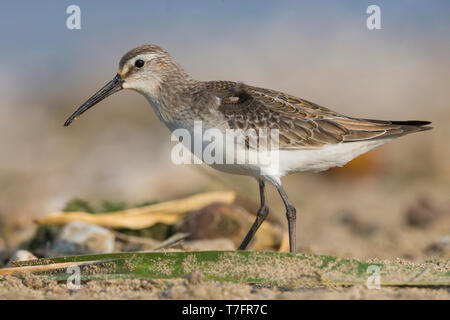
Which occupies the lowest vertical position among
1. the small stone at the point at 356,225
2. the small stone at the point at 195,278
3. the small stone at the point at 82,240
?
the small stone at the point at 356,225

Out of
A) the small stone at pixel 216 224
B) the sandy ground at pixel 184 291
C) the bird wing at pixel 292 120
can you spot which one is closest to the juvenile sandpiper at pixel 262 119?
the bird wing at pixel 292 120

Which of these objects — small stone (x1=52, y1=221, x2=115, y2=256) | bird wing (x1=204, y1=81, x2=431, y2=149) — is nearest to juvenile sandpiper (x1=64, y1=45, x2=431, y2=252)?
bird wing (x1=204, y1=81, x2=431, y2=149)

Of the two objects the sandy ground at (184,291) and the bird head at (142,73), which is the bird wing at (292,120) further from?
the sandy ground at (184,291)

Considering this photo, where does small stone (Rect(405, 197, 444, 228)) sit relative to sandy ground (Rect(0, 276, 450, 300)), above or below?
below

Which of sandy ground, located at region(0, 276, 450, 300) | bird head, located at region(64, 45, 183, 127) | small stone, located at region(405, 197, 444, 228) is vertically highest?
bird head, located at region(64, 45, 183, 127)

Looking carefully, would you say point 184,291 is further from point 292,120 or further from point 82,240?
point 82,240

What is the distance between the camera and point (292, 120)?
504 cm

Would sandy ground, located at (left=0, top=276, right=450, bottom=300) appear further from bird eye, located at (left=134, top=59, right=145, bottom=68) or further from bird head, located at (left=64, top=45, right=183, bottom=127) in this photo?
bird eye, located at (left=134, top=59, right=145, bottom=68)

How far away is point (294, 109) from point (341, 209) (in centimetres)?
449

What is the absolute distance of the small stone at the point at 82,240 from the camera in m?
5.78

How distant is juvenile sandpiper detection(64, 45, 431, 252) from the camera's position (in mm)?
4898

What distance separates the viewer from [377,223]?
8.18 metres
